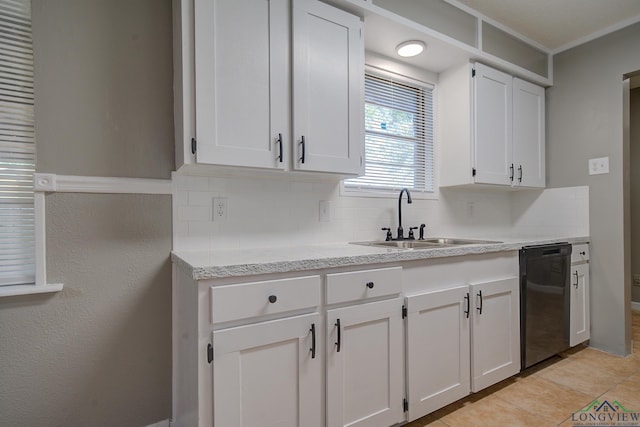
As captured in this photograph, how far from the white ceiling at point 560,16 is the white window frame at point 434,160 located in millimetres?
572

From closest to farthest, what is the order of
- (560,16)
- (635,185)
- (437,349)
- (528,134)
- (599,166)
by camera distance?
(437,349) < (560,16) < (599,166) < (528,134) < (635,185)

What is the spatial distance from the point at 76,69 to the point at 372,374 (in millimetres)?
1878

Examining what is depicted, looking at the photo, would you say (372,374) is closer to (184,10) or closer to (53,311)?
(53,311)

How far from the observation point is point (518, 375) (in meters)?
2.19

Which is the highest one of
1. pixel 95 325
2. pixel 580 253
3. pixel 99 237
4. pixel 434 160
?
pixel 434 160

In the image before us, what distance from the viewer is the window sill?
1294mm

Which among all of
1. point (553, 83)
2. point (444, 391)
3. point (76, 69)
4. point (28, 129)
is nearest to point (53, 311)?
point (28, 129)

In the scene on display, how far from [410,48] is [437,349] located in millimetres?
1852

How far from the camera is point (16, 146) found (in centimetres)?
137

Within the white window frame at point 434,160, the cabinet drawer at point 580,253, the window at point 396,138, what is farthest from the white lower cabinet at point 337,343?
the cabinet drawer at point 580,253

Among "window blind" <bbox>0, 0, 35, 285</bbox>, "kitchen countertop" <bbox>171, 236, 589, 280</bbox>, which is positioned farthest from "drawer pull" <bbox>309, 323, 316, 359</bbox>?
"window blind" <bbox>0, 0, 35, 285</bbox>

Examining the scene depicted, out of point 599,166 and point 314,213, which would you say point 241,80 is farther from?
point 599,166

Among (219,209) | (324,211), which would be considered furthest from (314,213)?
(219,209)

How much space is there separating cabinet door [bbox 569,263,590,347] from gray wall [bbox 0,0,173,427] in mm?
2767
